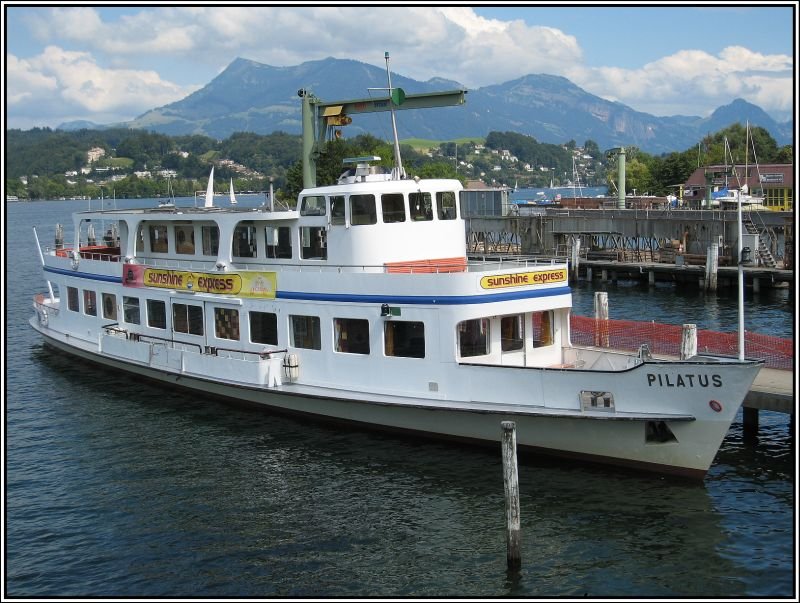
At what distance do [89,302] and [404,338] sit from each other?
609 inches

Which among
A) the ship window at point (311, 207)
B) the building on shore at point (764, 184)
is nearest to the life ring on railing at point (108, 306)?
the ship window at point (311, 207)

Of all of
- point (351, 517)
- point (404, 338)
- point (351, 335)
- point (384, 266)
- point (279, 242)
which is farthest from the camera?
point (279, 242)

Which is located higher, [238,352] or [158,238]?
[158,238]

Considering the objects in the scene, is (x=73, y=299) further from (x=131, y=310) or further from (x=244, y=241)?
(x=244, y=241)

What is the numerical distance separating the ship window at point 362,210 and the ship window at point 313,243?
1.26 metres

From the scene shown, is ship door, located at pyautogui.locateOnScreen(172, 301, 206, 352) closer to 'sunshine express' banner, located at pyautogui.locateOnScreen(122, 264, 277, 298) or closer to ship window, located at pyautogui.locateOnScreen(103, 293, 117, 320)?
'sunshine express' banner, located at pyautogui.locateOnScreen(122, 264, 277, 298)

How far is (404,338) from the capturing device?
20500 millimetres

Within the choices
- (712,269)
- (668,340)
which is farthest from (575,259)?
(668,340)

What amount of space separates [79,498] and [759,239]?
41.3m

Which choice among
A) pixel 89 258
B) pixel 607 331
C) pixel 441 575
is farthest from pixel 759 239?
pixel 441 575

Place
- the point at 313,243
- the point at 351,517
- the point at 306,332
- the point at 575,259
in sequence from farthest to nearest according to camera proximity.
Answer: the point at 575,259 → the point at 313,243 → the point at 306,332 → the point at 351,517

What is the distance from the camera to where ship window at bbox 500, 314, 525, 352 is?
823 inches

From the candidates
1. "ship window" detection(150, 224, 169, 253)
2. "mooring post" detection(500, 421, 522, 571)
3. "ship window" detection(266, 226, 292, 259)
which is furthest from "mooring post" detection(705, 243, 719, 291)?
"mooring post" detection(500, 421, 522, 571)

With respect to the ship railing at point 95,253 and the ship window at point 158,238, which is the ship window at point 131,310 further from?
the ship railing at point 95,253
